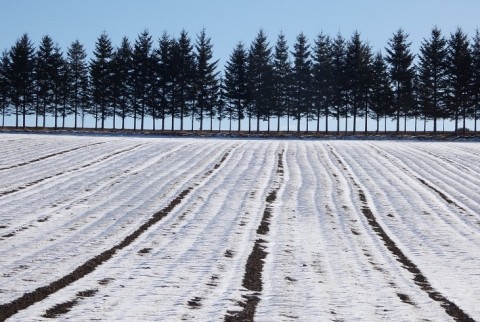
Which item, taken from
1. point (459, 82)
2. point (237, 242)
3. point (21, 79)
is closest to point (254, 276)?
point (237, 242)

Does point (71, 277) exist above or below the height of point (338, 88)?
below

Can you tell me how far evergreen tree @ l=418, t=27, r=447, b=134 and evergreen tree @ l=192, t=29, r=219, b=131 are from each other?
928 inches

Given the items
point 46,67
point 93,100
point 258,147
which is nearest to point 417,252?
A: point 258,147

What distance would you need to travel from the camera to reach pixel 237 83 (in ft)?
203

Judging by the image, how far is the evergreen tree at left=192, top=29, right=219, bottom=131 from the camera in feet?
203

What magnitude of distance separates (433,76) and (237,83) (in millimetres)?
21788

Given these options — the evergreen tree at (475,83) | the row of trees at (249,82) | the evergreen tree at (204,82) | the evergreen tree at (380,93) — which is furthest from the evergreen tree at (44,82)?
the evergreen tree at (475,83)

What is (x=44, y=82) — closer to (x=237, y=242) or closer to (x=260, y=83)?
(x=260, y=83)

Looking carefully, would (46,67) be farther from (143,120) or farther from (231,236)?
(231,236)

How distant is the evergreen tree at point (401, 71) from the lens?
191 ft

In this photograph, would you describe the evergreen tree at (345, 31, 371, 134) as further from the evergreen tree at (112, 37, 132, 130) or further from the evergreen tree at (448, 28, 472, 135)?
the evergreen tree at (112, 37, 132, 130)

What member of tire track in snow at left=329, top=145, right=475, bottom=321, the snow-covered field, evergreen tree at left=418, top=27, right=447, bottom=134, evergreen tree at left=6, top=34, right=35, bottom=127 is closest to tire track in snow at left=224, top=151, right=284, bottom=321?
the snow-covered field

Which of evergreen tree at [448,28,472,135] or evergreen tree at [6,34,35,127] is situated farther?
evergreen tree at [6,34,35,127]

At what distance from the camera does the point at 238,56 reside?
2470 inches
